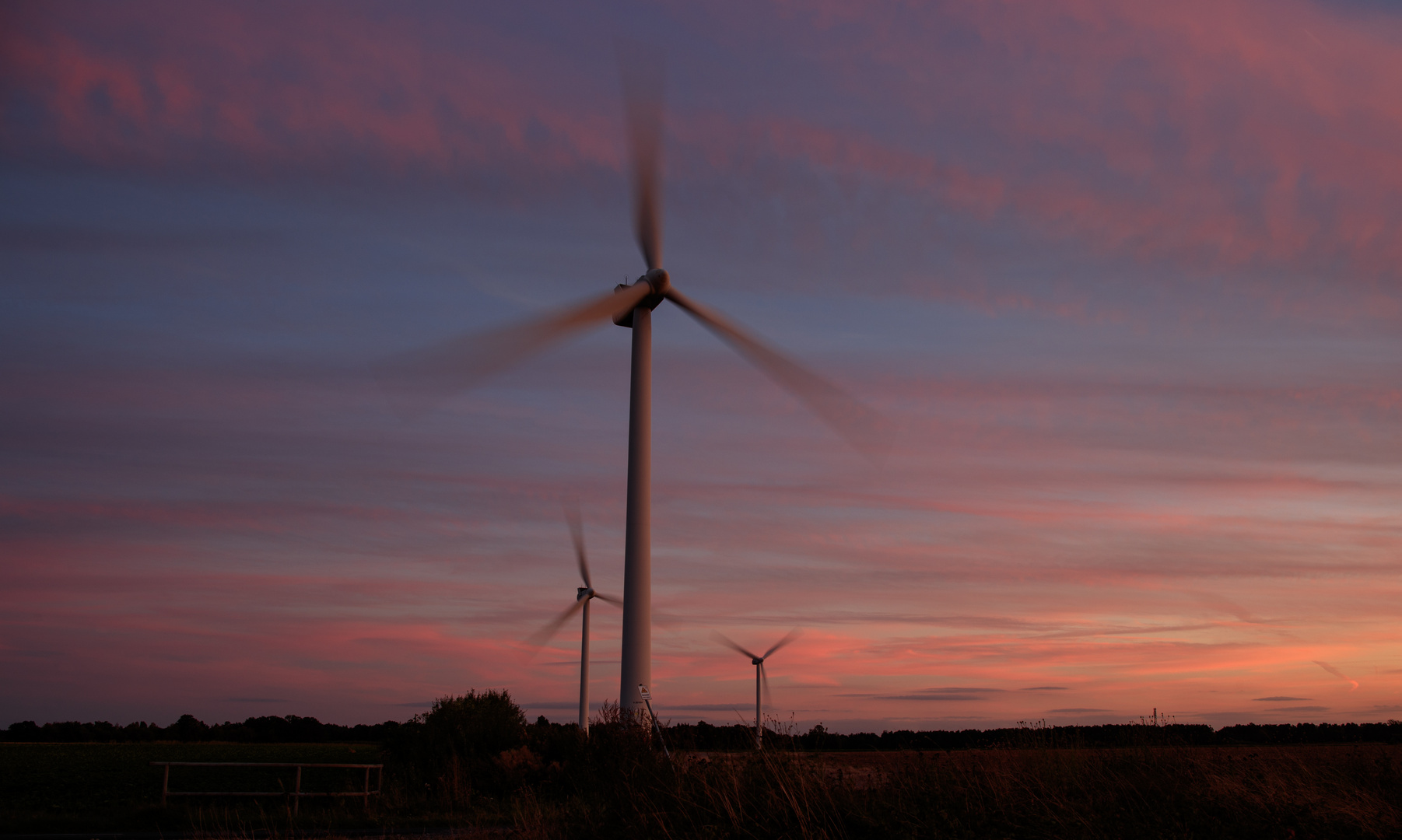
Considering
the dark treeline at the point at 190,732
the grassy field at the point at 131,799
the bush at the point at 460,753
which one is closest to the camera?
the grassy field at the point at 131,799

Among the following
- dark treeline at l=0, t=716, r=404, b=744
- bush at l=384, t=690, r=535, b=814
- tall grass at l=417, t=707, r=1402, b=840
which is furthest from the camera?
dark treeline at l=0, t=716, r=404, b=744

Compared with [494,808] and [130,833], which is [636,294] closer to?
[494,808]

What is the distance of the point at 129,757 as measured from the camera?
293 feet

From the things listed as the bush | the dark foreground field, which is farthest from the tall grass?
the bush

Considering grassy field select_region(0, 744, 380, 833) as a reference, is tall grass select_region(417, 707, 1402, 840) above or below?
above

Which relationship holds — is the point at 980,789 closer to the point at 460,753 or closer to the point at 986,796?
the point at 986,796

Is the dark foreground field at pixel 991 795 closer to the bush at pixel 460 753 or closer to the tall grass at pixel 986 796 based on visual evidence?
the tall grass at pixel 986 796

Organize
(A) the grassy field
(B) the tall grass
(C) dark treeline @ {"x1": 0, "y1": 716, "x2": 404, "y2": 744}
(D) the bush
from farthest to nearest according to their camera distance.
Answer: (C) dark treeline @ {"x1": 0, "y1": 716, "x2": 404, "y2": 744} → (D) the bush → (A) the grassy field → (B) the tall grass

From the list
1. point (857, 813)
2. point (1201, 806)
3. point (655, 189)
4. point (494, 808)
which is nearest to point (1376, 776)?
point (1201, 806)

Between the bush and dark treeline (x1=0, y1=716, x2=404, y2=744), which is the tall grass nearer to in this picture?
the bush

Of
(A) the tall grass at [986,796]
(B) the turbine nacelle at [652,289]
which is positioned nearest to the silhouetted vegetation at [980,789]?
(A) the tall grass at [986,796]

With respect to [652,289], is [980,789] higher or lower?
lower

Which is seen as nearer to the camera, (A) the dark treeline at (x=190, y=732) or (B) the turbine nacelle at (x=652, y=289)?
(B) the turbine nacelle at (x=652, y=289)

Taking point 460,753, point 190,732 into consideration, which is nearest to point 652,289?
point 460,753
